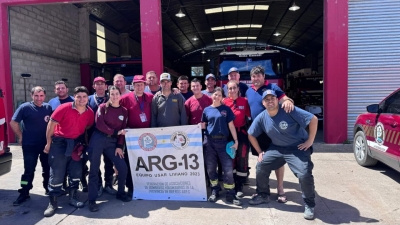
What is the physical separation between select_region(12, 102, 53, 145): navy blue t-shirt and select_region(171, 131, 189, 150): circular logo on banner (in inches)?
77.3

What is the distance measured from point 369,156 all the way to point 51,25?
12.7 meters

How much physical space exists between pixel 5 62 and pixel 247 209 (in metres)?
8.49

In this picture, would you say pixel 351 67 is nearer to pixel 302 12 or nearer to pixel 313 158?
pixel 313 158

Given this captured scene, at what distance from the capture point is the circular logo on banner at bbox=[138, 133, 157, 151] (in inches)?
182

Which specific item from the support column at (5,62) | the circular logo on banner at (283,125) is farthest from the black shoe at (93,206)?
the support column at (5,62)

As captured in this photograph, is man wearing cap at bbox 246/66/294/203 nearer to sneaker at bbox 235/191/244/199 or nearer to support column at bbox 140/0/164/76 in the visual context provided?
sneaker at bbox 235/191/244/199

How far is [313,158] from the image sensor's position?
7145mm

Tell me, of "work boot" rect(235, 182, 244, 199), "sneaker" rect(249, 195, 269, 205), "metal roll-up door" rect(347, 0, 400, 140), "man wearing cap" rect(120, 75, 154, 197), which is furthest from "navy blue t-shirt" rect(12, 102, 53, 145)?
"metal roll-up door" rect(347, 0, 400, 140)

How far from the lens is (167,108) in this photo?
183 inches

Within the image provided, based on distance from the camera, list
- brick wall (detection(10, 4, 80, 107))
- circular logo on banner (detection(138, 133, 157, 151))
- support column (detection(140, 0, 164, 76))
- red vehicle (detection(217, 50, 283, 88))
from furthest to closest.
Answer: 1. brick wall (detection(10, 4, 80, 107))
2. red vehicle (detection(217, 50, 283, 88))
3. support column (detection(140, 0, 164, 76))
4. circular logo on banner (detection(138, 133, 157, 151))

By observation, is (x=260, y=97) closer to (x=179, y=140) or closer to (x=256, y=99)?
(x=256, y=99)

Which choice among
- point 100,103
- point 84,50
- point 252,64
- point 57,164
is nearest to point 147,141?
point 100,103

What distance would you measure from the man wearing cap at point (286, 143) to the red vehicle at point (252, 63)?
18.7ft

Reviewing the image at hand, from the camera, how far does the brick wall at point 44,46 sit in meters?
10.7
